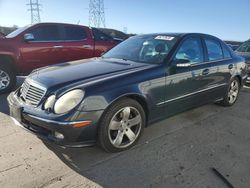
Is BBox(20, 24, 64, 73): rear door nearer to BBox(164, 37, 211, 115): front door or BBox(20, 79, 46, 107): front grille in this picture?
BBox(20, 79, 46, 107): front grille

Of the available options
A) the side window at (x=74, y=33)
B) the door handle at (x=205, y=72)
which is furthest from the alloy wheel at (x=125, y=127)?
the side window at (x=74, y=33)

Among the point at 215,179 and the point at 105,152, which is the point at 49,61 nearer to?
the point at 105,152

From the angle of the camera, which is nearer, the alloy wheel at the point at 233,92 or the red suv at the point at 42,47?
the alloy wheel at the point at 233,92

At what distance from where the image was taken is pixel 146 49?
4.23m

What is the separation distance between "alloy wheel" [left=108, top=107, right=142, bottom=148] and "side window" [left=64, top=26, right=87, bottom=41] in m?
4.44

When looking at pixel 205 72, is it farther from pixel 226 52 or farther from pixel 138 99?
pixel 138 99

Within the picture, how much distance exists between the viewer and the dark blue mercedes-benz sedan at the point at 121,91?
2.91m

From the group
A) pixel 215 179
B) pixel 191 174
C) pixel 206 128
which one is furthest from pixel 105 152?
pixel 206 128

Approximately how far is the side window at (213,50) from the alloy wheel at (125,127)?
200 centimetres

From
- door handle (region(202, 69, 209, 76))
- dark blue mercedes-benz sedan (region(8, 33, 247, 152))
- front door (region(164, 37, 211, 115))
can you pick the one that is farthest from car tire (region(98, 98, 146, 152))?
door handle (region(202, 69, 209, 76))

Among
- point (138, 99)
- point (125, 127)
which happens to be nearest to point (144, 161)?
point (125, 127)

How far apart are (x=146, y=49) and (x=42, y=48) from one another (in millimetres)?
3416

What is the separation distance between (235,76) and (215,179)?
10.3 feet

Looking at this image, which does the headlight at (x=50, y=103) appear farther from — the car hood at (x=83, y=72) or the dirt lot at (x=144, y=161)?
the dirt lot at (x=144, y=161)
